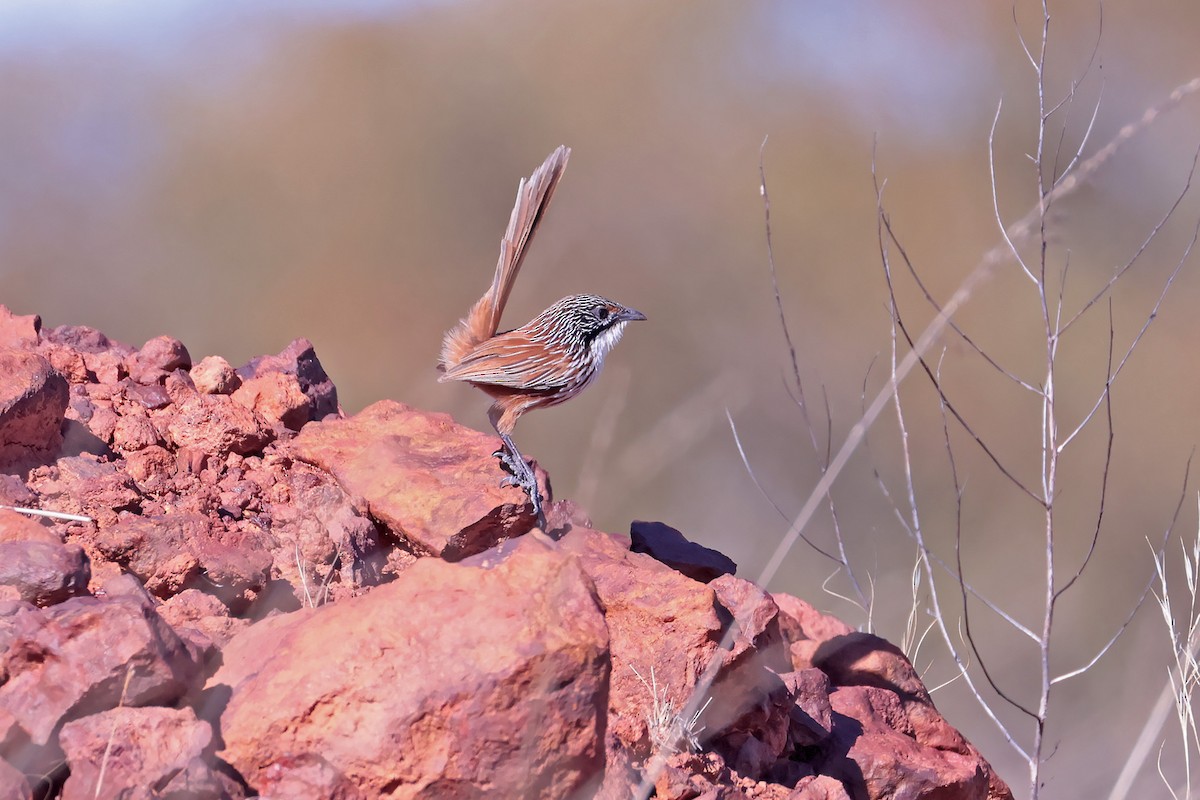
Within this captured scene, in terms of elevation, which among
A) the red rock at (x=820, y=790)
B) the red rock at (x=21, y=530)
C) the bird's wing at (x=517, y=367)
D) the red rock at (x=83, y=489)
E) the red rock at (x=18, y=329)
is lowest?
the red rock at (x=83, y=489)

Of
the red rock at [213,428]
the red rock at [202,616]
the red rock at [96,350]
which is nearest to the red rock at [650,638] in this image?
the red rock at [202,616]

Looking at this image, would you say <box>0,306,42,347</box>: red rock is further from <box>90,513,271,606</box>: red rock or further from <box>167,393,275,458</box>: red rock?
<box>90,513,271,606</box>: red rock

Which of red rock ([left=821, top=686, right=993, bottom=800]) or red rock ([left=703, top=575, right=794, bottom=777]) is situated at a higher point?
red rock ([left=703, top=575, right=794, bottom=777])

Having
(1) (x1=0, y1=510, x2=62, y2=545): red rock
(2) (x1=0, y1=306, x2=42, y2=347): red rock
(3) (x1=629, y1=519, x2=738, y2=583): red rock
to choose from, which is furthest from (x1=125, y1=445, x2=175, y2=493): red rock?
(3) (x1=629, y1=519, x2=738, y2=583): red rock

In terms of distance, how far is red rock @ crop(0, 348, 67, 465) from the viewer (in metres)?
3.26

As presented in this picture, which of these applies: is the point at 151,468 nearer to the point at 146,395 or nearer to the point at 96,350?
the point at 146,395

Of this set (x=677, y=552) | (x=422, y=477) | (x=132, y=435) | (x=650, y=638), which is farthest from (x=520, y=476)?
(x=132, y=435)

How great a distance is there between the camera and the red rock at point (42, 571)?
2.66m

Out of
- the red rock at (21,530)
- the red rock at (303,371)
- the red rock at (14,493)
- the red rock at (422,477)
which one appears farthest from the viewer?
the red rock at (303,371)

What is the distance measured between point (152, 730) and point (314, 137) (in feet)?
44.0

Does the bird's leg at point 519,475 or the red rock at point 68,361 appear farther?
the red rock at point 68,361

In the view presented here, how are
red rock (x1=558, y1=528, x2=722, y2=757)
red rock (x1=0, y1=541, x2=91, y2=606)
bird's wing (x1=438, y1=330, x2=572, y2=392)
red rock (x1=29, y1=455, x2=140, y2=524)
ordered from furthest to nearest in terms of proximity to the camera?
bird's wing (x1=438, y1=330, x2=572, y2=392), red rock (x1=29, y1=455, x2=140, y2=524), red rock (x1=558, y1=528, x2=722, y2=757), red rock (x1=0, y1=541, x2=91, y2=606)

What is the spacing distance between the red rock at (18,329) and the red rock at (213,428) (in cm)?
68

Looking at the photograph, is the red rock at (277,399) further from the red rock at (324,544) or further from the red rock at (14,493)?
the red rock at (14,493)
